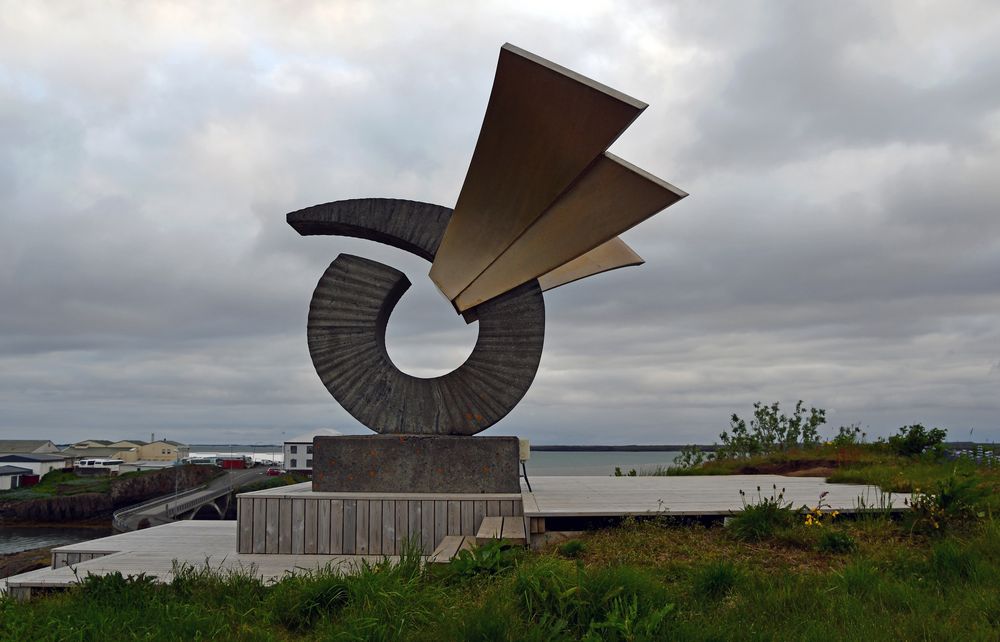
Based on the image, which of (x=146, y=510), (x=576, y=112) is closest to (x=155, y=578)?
(x=576, y=112)

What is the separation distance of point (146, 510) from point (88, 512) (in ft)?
40.2

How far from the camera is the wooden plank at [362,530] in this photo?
24.4ft

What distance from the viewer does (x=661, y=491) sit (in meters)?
8.63

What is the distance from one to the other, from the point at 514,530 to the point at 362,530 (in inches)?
68.0

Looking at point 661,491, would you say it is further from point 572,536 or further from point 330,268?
point 330,268

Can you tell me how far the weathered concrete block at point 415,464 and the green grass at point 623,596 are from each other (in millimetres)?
2254

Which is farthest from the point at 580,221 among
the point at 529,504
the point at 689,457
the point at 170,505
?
the point at 170,505

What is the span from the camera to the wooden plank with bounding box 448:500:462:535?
24.6 feet

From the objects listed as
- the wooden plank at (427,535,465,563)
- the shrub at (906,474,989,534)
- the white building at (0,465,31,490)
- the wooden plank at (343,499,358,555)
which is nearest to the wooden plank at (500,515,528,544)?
the wooden plank at (427,535,465,563)

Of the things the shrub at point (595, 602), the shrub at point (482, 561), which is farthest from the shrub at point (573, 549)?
the shrub at point (595, 602)

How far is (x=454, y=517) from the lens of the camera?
7527mm

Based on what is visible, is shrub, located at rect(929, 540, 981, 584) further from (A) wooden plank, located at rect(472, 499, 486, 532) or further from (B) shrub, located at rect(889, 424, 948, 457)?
(B) shrub, located at rect(889, 424, 948, 457)

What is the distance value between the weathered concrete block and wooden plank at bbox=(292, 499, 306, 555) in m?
0.72

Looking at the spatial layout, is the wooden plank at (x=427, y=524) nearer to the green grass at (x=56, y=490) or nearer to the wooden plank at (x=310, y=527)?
the wooden plank at (x=310, y=527)
